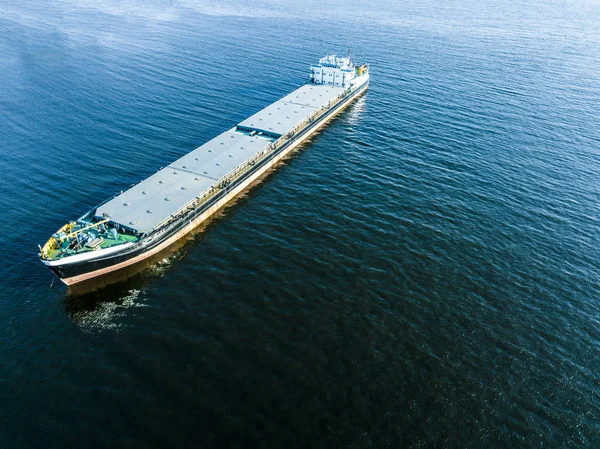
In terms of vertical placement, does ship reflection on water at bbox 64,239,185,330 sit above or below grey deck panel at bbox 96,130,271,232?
below

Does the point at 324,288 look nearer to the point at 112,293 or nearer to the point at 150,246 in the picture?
the point at 150,246

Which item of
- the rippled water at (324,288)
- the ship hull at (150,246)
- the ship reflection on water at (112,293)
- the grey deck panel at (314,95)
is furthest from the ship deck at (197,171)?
the rippled water at (324,288)

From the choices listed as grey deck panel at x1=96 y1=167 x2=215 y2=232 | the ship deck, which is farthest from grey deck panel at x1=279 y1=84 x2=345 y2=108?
grey deck panel at x1=96 y1=167 x2=215 y2=232

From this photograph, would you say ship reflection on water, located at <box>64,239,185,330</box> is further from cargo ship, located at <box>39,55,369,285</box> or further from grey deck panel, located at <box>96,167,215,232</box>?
grey deck panel, located at <box>96,167,215,232</box>

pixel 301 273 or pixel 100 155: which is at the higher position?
pixel 100 155

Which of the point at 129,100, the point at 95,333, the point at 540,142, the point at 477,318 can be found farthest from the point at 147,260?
the point at 540,142

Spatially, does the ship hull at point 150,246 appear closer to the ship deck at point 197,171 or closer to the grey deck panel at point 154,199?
the ship deck at point 197,171

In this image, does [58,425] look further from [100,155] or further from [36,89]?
[36,89]
